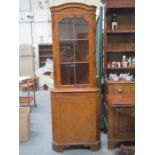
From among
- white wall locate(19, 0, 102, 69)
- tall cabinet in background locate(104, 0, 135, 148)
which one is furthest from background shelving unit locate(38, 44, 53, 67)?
tall cabinet in background locate(104, 0, 135, 148)

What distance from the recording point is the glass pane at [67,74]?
3693 mm

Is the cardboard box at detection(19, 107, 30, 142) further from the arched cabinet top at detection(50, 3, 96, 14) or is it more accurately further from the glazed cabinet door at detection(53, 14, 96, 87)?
the arched cabinet top at detection(50, 3, 96, 14)

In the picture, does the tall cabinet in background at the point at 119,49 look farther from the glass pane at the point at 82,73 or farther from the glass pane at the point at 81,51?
the glass pane at the point at 81,51

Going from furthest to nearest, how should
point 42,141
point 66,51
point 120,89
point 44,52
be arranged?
point 44,52, point 42,141, point 120,89, point 66,51

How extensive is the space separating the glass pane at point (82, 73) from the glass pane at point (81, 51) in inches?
3.3

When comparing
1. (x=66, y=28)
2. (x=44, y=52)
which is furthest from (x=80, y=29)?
(x=44, y=52)

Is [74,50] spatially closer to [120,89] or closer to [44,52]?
[120,89]

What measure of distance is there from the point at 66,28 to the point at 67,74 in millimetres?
649

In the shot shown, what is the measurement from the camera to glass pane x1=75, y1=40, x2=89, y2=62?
3682 mm

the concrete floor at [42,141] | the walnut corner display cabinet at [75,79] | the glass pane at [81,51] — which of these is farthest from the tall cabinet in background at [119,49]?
the glass pane at [81,51]

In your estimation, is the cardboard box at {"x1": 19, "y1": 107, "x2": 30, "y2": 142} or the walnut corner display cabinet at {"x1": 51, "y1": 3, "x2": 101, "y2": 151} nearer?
the walnut corner display cabinet at {"x1": 51, "y1": 3, "x2": 101, "y2": 151}

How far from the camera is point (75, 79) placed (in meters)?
3.73
